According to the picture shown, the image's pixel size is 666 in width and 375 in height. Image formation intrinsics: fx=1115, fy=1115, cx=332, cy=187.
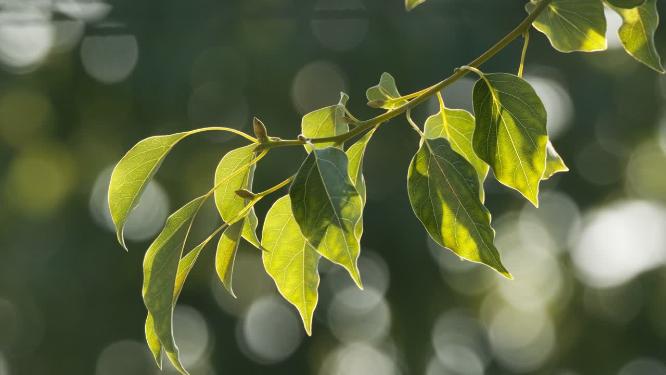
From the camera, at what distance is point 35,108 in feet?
30.2

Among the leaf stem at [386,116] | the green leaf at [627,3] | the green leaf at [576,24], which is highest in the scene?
the green leaf at [627,3]

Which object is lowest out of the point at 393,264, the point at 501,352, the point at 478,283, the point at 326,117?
the point at 501,352

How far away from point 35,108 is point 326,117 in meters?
8.78

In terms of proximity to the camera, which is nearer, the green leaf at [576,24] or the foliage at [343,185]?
the foliage at [343,185]

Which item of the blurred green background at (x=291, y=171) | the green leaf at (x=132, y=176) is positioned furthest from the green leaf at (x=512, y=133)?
the blurred green background at (x=291, y=171)

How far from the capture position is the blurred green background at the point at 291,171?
327 inches

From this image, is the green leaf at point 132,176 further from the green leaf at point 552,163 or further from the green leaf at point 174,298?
the green leaf at point 552,163

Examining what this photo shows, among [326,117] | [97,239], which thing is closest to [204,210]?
[97,239]

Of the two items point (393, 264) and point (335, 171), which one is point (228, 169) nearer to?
point (335, 171)

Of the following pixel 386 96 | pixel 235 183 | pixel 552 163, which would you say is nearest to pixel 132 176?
pixel 235 183

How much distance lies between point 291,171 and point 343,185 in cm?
670

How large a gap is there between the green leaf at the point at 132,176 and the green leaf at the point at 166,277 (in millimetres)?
45

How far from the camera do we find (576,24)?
0.82m

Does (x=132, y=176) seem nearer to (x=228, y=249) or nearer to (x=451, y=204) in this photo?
(x=228, y=249)
